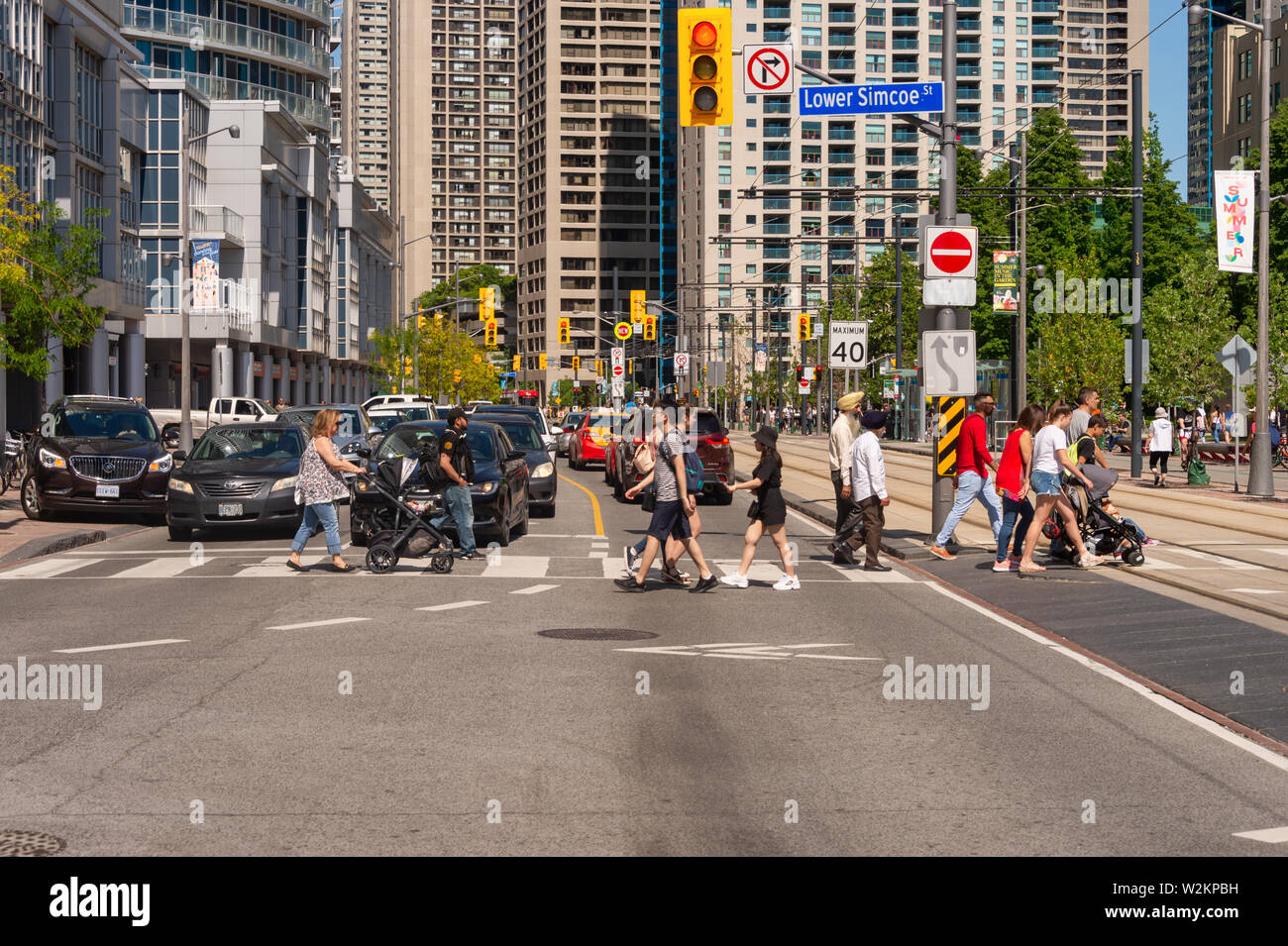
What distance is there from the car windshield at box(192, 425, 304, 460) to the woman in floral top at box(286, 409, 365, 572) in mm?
5644

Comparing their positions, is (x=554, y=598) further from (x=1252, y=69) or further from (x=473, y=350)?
(x=473, y=350)

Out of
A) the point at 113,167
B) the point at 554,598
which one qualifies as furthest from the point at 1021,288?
the point at 554,598

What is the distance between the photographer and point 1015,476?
1745cm

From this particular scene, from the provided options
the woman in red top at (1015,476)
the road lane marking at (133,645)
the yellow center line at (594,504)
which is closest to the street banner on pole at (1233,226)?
the yellow center line at (594,504)

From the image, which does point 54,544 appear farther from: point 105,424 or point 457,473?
point 105,424

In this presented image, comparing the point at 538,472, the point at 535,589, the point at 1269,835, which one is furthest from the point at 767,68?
the point at 1269,835

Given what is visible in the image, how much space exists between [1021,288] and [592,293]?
132604 mm

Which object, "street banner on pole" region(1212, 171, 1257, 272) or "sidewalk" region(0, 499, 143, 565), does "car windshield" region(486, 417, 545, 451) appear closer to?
"sidewalk" region(0, 499, 143, 565)

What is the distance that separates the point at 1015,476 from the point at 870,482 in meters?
1.71

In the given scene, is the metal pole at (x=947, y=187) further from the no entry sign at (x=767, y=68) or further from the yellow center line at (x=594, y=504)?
the yellow center line at (x=594, y=504)

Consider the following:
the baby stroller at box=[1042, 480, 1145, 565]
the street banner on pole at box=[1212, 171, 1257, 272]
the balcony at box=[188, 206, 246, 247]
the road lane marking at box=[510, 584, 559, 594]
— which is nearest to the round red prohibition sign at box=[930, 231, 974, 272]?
the baby stroller at box=[1042, 480, 1145, 565]

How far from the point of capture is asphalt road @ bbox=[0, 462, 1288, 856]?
252 inches

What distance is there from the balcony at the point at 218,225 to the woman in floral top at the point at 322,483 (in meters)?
52.5
